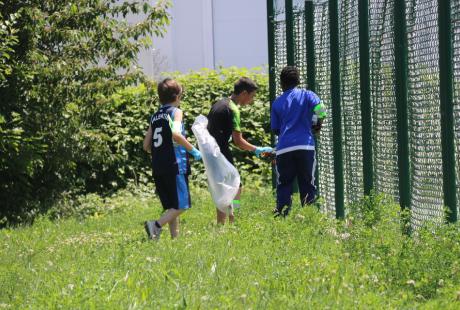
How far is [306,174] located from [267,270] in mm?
3456

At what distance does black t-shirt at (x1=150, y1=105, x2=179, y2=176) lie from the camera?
904cm

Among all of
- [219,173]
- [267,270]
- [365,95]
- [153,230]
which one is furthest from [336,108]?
[267,270]

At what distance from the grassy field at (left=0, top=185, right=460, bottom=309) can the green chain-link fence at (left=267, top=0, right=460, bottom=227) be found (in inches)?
21.1

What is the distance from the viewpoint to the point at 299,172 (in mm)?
9570

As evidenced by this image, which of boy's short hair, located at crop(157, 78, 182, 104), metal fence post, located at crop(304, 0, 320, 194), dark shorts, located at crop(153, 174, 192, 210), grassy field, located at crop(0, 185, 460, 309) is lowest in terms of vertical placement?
grassy field, located at crop(0, 185, 460, 309)

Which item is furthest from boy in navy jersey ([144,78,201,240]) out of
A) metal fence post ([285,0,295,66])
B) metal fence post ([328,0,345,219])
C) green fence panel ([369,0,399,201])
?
metal fence post ([285,0,295,66])

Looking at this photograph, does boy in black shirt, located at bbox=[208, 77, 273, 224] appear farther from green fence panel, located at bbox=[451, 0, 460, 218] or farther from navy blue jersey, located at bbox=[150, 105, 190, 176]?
green fence panel, located at bbox=[451, 0, 460, 218]

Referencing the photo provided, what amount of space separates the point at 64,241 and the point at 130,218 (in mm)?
2067

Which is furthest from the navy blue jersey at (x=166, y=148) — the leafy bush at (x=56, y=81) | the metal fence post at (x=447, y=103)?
the leafy bush at (x=56, y=81)

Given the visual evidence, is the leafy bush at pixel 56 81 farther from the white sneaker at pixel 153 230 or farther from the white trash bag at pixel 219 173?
the white sneaker at pixel 153 230

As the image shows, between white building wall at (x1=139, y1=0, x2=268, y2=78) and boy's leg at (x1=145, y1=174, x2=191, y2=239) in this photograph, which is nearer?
boy's leg at (x1=145, y1=174, x2=191, y2=239)

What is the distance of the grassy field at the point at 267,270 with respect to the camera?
205 inches

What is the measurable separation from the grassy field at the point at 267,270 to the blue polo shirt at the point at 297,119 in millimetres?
1272

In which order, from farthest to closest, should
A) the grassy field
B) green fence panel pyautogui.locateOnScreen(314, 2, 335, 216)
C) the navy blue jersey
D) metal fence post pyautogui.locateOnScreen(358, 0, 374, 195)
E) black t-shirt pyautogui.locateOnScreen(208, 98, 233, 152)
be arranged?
green fence panel pyautogui.locateOnScreen(314, 2, 335, 216)
black t-shirt pyautogui.locateOnScreen(208, 98, 233, 152)
the navy blue jersey
metal fence post pyautogui.locateOnScreen(358, 0, 374, 195)
the grassy field
